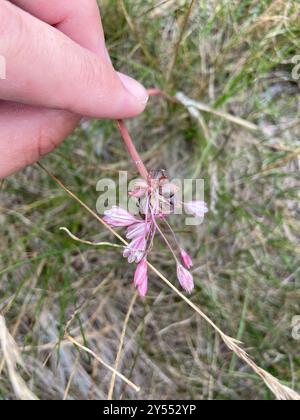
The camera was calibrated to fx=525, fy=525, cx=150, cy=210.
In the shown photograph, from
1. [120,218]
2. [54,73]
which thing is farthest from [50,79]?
[120,218]

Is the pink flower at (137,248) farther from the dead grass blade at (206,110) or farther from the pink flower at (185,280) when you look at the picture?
the dead grass blade at (206,110)

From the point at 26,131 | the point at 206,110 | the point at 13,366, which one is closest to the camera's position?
the point at 13,366

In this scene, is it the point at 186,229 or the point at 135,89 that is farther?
the point at 186,229

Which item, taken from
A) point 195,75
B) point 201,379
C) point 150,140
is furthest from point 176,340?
point 195,75

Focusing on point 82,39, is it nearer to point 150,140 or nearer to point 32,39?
point 32,39

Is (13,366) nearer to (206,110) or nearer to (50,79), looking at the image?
(50,79)

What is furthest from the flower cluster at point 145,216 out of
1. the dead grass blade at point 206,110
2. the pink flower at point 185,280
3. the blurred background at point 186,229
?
the dead grass blade at point 206,110
